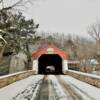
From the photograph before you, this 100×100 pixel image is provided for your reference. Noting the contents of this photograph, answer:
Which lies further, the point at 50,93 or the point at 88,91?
the point at 88,91

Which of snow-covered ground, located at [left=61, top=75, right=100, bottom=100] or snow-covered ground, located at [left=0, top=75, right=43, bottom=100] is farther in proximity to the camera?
snow-covered ground, located at [left=0, top=75, right=43, bottom=100]

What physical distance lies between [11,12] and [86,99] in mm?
7961

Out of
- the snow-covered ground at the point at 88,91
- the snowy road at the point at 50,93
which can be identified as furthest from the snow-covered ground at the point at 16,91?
the snow-covered ground at the point at 88,91

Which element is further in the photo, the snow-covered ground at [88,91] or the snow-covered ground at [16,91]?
the snow-covered ground at [16,91]

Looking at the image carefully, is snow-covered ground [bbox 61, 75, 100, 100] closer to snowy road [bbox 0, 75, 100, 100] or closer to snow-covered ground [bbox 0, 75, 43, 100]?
snowy road [bbox 0, 75, 100, 100]

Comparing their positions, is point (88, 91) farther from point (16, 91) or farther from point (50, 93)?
point (16, 91)

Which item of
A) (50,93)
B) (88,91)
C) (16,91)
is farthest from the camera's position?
(16,91)

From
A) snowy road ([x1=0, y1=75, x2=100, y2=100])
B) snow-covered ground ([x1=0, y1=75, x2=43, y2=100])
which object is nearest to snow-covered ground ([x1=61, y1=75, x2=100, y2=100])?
snowy road ([x1=0, y1=75, x2=100, y2=100])

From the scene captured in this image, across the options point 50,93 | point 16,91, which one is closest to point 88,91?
point 50,93

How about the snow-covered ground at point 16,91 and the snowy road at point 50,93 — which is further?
the snow-covered ground at point 16,91

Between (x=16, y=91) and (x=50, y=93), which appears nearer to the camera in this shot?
(x=50, y=93)

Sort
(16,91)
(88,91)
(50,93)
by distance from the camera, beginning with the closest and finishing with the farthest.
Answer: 1. (50,93)
2. (88,91)
3. (16,91)

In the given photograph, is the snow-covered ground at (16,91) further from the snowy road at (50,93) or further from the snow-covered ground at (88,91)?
the snow-covered ground at (88,91)

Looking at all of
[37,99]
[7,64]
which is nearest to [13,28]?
[37,99]
